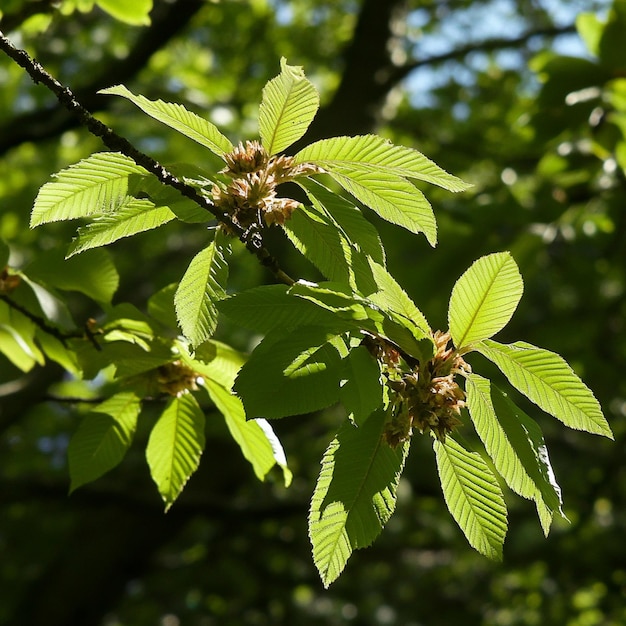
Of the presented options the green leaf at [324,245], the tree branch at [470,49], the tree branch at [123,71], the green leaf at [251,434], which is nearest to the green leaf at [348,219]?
the green leaf at [324,245]

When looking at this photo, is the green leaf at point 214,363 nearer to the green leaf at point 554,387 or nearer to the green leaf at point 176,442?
the green leaf at point 176,442

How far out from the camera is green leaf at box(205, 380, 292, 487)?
1.31 meters

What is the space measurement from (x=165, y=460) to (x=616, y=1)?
6.81 ft

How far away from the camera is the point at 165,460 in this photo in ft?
4.46

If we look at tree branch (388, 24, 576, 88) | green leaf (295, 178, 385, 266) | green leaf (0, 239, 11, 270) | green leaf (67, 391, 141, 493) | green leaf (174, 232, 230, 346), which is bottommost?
tree branch (388, 24, 576, 88)

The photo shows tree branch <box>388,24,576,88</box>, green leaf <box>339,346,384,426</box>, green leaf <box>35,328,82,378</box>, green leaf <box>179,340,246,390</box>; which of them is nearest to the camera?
green leaf <box>339,346,384,426</box>

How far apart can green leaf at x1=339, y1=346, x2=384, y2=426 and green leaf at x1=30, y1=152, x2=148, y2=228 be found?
390 mm

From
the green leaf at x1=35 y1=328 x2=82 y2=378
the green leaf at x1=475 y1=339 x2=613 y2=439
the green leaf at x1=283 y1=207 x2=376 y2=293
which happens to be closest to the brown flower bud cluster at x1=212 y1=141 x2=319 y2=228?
the green leaf at x1=283 y1=207 x2=376 y2=293

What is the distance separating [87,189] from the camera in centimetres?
100

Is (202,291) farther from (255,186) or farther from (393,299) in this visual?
(393,299)

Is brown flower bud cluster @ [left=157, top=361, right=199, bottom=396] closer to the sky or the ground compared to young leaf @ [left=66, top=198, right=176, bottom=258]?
closer to the ground

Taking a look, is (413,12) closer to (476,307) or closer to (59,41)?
(59,41)

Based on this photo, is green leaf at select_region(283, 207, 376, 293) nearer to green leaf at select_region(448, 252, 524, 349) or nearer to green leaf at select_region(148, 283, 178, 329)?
green leaf at select_region(448, 252, 524, 349)

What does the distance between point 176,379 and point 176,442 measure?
0.41 ft
